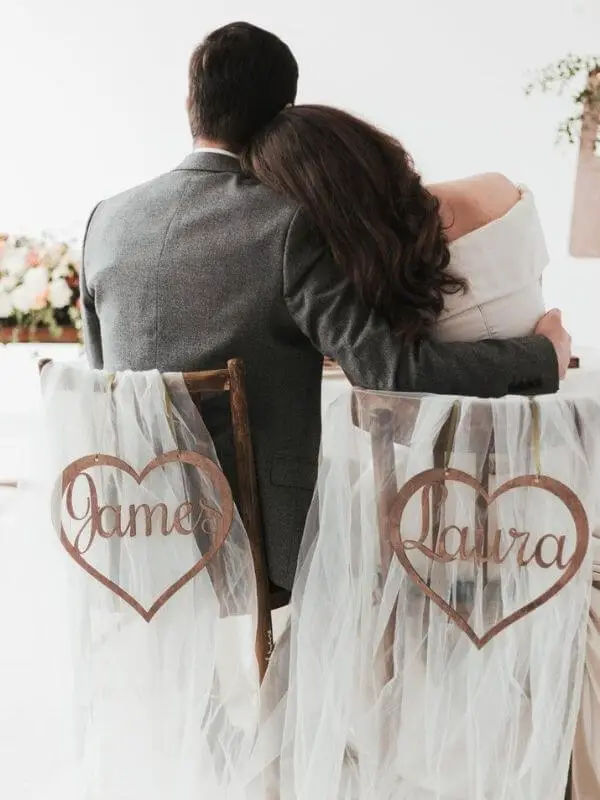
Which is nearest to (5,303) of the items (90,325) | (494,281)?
(90,325)

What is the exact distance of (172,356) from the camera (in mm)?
1099

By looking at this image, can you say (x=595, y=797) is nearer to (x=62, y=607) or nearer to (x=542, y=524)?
(x=542, y=524)

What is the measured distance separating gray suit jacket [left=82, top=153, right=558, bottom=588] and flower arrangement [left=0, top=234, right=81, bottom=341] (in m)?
0.63

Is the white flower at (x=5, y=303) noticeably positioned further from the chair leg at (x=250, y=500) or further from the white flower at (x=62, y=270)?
the chair leg at (x=250, y=500)

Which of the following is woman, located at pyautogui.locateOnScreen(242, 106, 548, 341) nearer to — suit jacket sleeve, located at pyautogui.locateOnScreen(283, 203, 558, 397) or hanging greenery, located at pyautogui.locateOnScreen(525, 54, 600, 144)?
suit jacket sleeve, located at pyautogui.locateOnScreen(283, 203, 558, 397)

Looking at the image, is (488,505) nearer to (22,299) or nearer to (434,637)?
(434,637)

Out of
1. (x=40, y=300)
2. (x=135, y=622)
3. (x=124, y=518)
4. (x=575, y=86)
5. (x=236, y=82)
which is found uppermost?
(x=575, y=86)

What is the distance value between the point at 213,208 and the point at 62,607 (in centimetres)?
66

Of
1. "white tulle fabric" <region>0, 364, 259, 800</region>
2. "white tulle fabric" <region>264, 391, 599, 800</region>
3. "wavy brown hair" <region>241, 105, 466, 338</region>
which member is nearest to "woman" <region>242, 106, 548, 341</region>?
"wavy brown hair" <region>241, 105, 466, 338</region>

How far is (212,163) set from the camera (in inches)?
43.3

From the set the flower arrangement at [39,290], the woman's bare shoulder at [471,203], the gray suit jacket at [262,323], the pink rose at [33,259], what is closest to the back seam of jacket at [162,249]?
the gray suit jacket at [262,323]

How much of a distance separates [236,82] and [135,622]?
0.84 meters

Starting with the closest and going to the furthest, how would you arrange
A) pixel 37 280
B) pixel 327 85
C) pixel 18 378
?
pixel 37 280
pixel 327 85
pixel 18 378

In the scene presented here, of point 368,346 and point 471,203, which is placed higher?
point 471,203
